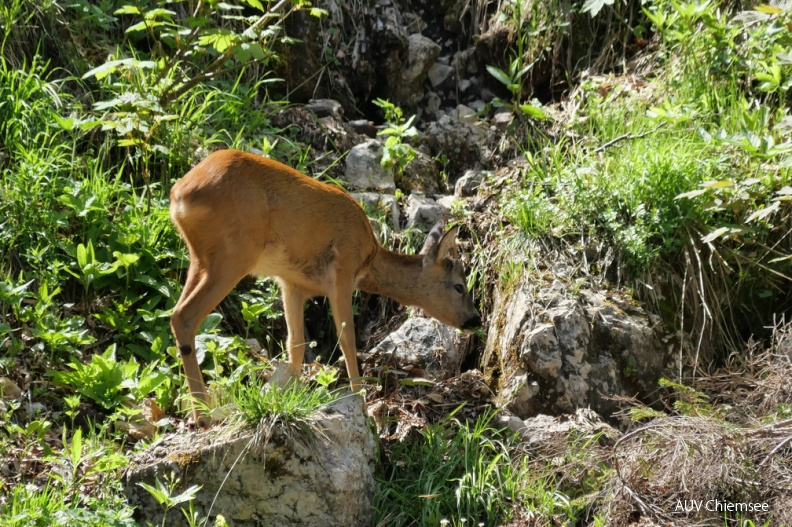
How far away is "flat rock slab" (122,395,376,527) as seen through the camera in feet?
15.0

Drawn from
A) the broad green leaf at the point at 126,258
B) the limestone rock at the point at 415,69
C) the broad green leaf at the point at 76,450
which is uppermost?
the limestone rock at the point at 415,69

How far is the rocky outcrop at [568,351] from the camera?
5.99 meters

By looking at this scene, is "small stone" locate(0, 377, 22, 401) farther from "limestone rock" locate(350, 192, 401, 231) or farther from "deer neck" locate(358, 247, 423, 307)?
"limestone rock" locate(350, 192, 401, 231)

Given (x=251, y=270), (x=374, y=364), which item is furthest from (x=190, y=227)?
(x=374, y=364)

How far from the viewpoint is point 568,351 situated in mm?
6043

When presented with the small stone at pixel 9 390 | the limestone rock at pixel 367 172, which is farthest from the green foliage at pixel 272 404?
the limestone rock at pixel 367 172

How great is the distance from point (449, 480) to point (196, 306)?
173cm

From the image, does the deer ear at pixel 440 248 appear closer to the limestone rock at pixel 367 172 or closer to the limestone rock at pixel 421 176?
the limestone rock at pixel 367 172

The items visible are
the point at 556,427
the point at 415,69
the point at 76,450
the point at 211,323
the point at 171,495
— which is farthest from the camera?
the point at 415,69

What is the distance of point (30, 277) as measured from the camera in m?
6.08

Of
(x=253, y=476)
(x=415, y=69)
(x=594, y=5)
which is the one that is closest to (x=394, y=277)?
(x=253, y=476)

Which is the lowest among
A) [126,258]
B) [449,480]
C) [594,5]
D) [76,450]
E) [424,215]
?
[449,480]

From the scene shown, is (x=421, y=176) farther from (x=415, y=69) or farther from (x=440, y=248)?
(x=440, y=248)

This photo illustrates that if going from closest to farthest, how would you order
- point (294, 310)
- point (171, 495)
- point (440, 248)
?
point (171, 495), point (294, 310), point (440, 248)
